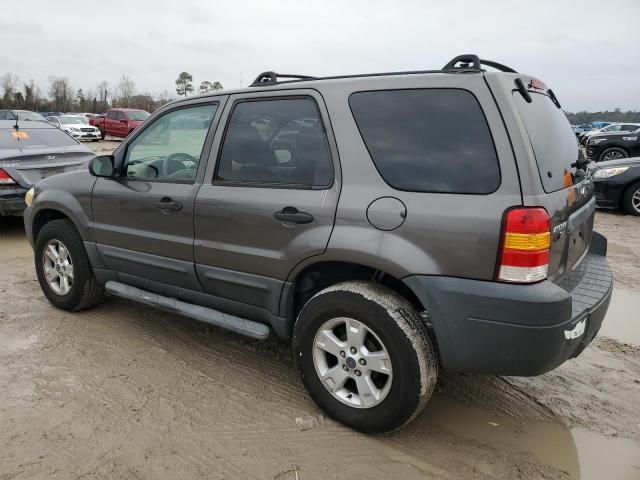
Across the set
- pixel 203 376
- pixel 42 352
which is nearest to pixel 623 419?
pixel 203 376

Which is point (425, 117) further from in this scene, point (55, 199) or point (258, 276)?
point (55, 199)

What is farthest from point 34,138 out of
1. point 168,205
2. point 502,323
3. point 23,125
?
point 502,323

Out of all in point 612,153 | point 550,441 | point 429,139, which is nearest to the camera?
point 429,139

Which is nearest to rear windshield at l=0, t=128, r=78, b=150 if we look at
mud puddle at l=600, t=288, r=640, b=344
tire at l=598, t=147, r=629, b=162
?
mud puddle at l=600, t=288, r=640, b=344

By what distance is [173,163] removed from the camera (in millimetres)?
3570

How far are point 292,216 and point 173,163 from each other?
1.24 m

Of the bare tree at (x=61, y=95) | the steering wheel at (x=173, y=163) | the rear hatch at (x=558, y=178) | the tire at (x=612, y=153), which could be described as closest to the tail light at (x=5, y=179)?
the steering wheel at (x=173, y=163)

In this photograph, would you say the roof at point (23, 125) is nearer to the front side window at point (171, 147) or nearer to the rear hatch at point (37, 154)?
the rear hatch at point (37, 154)

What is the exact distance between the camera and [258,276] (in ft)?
9.93

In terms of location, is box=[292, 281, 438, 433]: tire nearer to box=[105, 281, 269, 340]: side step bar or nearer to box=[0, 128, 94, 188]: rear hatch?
box=[105, 281, 269, 340]: side step bar

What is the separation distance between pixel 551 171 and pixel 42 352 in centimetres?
350

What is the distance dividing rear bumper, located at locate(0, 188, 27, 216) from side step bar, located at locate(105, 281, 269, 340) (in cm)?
365

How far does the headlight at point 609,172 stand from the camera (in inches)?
359

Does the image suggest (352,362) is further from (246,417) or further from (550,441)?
(550,441)
